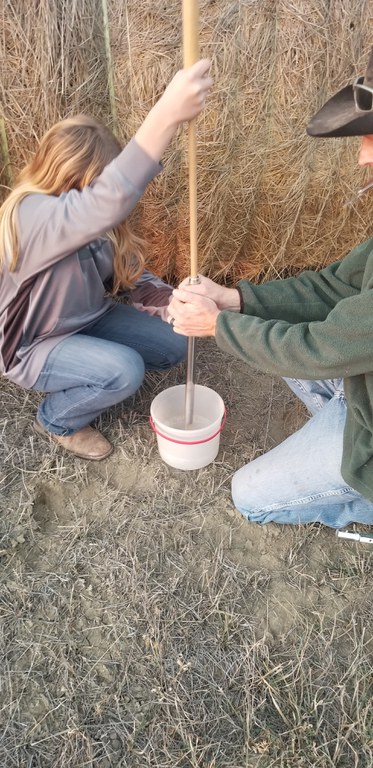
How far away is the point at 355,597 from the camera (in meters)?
1.78

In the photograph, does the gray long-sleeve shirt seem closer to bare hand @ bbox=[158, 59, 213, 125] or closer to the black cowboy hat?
bare hand @ bbox=[158, 59, 213, 125]

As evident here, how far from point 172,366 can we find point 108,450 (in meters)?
0.44

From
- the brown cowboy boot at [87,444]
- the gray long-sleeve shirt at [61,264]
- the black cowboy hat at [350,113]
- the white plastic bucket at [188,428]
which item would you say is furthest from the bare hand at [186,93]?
the brown cowboy boot at [87,444]

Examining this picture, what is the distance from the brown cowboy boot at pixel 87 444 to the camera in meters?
2.13

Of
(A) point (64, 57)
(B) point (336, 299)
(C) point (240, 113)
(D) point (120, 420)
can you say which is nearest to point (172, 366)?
(D) point (120, 420)

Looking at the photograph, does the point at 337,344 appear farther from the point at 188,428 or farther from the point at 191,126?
the point at 188,428

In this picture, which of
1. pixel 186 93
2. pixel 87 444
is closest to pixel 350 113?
pixel 186 93

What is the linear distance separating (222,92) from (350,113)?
1031mm

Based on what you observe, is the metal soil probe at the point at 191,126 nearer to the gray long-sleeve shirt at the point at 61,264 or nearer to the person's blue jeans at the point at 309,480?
the gray long-sleeve shirt at the point at 61,264

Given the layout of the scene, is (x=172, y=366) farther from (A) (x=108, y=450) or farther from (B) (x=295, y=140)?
(B) (x=295, y=140)

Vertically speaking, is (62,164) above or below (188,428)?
above

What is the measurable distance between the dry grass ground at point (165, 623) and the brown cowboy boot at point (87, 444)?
4cm

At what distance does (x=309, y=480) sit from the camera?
1787 mm

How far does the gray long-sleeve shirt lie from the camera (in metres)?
1.62
